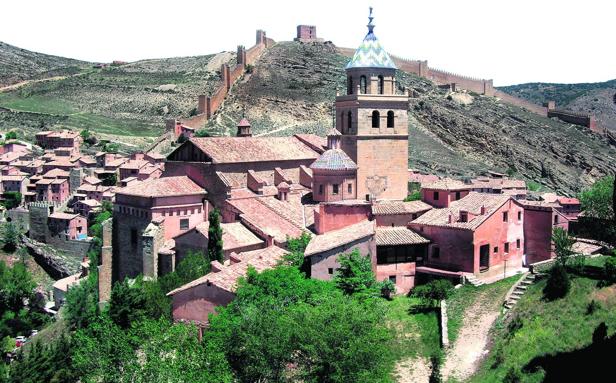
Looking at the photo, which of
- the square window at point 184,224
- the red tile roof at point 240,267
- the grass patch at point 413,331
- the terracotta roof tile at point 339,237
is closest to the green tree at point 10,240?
the square window at point 184,224

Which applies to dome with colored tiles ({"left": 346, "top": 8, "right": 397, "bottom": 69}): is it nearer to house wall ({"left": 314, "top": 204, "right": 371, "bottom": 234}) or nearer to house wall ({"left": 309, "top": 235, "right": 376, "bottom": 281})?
house wall ({"left": 314, "top": 204, "right": 371, "bottom": 234})

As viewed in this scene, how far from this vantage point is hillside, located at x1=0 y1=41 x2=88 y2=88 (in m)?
116

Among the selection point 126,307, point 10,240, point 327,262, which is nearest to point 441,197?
point 327,262

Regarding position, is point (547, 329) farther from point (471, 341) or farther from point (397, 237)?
point (397, 237)

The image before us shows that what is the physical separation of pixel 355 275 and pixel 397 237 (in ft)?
12.8

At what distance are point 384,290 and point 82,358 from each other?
11.3 m

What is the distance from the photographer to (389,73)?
116 ft

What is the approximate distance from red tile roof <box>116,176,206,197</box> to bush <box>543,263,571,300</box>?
16.6 meters

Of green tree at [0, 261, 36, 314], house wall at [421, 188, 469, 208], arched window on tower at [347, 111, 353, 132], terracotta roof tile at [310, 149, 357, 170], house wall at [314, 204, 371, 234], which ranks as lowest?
green tree at [0, 261, 36, 314]

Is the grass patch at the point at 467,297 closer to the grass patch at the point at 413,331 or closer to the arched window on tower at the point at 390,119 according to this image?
the grass patch at the point at 413,331

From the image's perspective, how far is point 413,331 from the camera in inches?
934

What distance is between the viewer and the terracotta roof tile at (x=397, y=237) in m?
28.1

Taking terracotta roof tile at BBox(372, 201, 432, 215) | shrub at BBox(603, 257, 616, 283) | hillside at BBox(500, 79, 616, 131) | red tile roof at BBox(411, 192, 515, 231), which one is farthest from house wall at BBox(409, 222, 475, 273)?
hillside at BBox(500, 79, 616, 131)

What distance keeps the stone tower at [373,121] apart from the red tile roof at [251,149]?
11.5 feet
